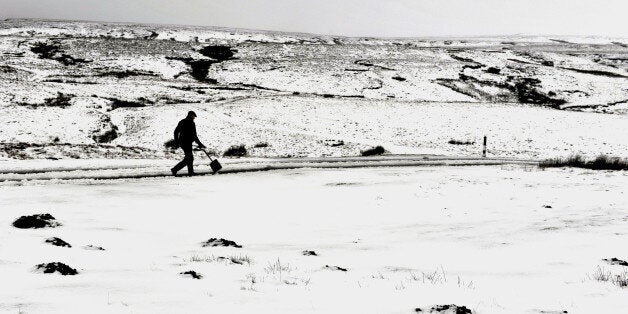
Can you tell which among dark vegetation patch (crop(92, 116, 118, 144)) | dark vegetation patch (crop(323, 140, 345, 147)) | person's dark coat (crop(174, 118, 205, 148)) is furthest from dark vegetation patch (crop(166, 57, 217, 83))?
person's dark coat (crop(174, 118, 205, 148))

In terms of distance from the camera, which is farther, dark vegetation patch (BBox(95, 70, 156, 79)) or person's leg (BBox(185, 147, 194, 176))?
dark vegetation patch (BBox(95, 70, 156, 79))

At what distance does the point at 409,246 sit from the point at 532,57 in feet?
235

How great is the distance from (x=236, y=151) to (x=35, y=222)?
18560mm

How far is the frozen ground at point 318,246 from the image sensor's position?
16.8 ft

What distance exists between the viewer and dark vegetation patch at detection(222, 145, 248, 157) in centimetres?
2604

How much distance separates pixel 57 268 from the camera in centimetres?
562

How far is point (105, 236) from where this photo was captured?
315 inches

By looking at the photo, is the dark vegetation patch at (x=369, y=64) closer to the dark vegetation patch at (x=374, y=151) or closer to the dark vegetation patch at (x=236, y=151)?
the dark vegetation patch at (x=374, y=151)

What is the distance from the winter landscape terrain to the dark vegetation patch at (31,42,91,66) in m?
11.4

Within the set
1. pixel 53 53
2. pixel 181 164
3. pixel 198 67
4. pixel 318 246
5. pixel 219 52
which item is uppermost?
pixel 219 52

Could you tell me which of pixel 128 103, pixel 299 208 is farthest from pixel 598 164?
pixel 128 103

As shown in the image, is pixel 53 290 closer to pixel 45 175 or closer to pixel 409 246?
pixel 409 246

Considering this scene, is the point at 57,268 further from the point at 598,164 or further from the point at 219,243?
the point at 598,164

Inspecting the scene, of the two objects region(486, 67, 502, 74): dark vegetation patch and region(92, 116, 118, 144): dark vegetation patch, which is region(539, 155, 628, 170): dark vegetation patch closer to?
region(92, 116, 118, 144): dark vegetation patch
